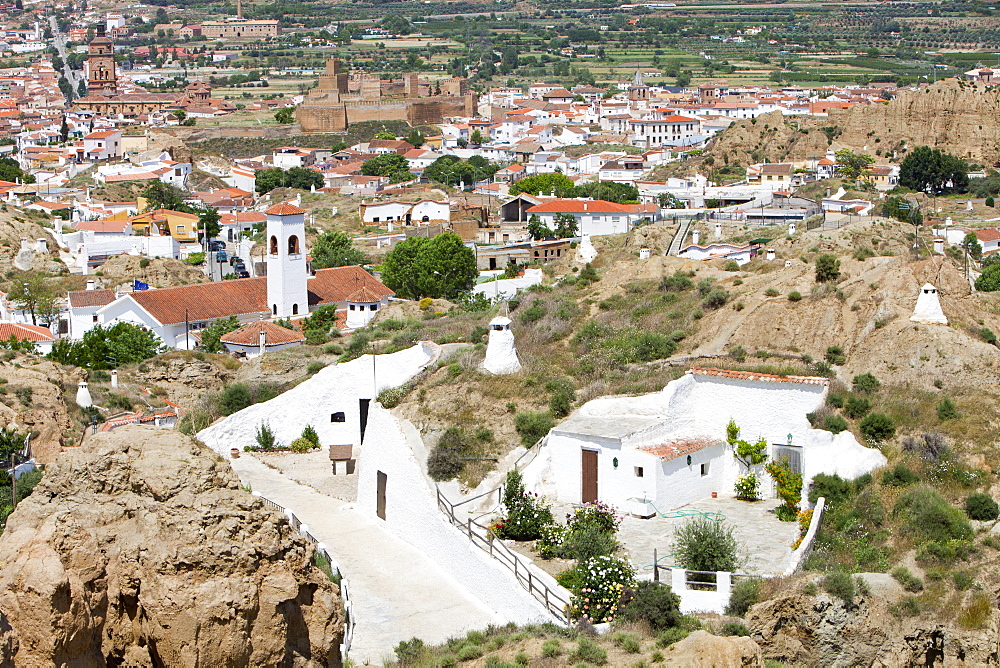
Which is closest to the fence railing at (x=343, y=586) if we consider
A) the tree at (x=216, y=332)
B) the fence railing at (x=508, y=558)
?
the fence railing at (x=508, y=558)

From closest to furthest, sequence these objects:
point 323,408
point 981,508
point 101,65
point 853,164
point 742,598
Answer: point 742,598 → point 981,508 → point 323,408 → point 853,164 → point 101,65

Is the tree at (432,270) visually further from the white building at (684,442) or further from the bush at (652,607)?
the bush at (652,607)

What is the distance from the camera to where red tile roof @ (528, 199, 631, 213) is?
166 feet

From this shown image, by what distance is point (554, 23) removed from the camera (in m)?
186

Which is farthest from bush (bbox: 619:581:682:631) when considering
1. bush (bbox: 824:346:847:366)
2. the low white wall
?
bush (bbox: 824:346:847:366)

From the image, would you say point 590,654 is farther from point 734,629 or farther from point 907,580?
point 907,580

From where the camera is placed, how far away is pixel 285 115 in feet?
323

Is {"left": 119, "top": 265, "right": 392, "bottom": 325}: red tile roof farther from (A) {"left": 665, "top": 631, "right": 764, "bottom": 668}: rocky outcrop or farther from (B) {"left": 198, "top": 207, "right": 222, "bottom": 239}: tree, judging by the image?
(A) {"left": 665, "top": 631, "right": 764, "bottom": 668}: rocky outcrop

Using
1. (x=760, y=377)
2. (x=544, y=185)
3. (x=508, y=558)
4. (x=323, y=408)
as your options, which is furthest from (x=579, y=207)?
(x=508, y=558)

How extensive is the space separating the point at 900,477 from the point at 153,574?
391 inches

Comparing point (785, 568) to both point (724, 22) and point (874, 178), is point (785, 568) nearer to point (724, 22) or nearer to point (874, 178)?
point (874, 178)

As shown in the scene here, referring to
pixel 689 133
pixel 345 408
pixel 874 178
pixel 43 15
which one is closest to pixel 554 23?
pixel 43 15

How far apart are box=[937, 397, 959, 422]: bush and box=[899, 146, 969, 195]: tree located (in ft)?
138

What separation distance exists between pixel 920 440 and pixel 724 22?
16046cm
